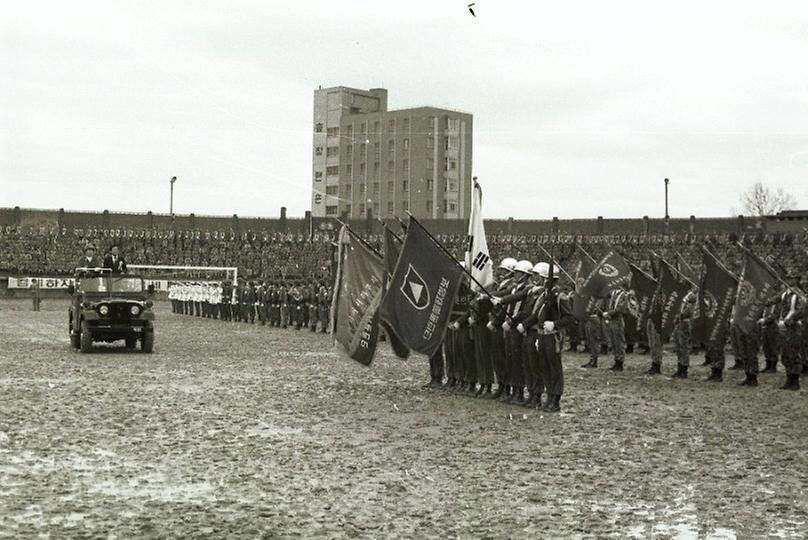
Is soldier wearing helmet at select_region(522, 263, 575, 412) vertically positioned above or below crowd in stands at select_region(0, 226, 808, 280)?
below

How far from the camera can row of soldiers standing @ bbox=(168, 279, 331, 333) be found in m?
33.8

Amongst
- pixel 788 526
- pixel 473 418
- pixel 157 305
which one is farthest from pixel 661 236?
pixel 788 526

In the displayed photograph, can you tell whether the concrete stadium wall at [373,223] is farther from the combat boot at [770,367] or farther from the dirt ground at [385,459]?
the dirt ground at [385,459]

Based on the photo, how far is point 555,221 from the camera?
73.0m

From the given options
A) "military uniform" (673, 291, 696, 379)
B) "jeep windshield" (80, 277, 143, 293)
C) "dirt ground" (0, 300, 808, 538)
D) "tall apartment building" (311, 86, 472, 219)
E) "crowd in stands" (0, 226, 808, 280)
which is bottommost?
"dirt ground" (0, 300, 808, 538)

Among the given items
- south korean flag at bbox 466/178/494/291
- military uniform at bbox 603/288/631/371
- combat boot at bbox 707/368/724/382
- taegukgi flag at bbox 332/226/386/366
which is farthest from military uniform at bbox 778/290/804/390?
taegukgi flag at bbox 332/226/386/366

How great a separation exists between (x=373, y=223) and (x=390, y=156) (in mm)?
26818

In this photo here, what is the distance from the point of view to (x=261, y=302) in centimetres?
3872

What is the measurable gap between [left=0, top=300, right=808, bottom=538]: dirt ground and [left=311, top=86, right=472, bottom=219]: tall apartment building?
83.7 metres

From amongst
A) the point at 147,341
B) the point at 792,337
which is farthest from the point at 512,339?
the point at 147,341

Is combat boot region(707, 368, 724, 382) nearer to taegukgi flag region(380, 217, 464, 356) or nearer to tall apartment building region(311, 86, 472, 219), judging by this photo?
taegukgi flag region(380, 217, 464, 356)

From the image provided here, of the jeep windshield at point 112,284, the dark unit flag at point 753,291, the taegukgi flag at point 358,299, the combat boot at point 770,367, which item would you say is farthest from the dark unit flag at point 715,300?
the jeep windshield at point 112,284

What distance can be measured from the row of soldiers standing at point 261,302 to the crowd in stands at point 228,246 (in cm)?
1587

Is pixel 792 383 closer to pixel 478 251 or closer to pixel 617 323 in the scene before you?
pixel 617 323
